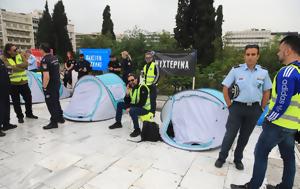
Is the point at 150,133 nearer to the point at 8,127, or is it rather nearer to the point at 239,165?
the point at 239,165

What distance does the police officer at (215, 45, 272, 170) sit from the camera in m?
2.79

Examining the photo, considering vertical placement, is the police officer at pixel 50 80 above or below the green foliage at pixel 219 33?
below

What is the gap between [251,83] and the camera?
278 cm

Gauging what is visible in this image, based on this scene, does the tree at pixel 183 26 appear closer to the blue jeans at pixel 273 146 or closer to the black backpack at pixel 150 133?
the black backpack at pixel 150 133

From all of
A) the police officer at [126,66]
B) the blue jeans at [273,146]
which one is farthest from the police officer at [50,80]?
the blue jeans at [273,146]

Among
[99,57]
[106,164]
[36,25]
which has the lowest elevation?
[106,164]

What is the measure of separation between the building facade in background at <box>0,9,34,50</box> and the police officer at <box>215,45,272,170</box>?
213ft

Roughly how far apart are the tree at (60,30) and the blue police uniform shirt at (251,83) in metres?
27.9

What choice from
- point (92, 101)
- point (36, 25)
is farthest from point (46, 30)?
point (36, 25)

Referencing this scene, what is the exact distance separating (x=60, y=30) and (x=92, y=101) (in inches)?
1050

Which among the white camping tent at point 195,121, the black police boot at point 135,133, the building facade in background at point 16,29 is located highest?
the building facade in background at point 16,29

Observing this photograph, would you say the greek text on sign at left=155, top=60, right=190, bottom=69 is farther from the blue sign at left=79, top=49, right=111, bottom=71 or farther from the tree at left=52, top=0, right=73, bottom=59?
the tree at left=52, top=0, right=73, bottom=59

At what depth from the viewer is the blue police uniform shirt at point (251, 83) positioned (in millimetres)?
2777

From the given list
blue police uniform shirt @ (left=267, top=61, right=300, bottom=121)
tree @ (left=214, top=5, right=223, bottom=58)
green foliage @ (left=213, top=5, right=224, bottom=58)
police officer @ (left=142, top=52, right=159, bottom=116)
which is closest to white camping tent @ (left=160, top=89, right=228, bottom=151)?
police officer @ (left=142, top=52, right=159, bottom=116)
